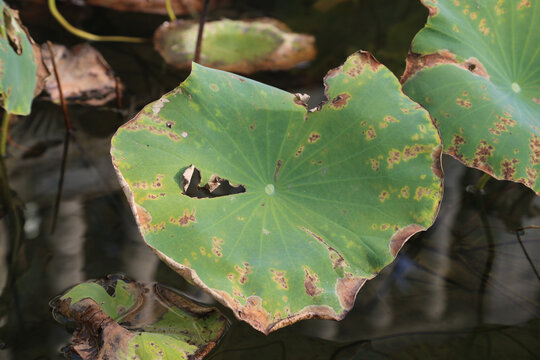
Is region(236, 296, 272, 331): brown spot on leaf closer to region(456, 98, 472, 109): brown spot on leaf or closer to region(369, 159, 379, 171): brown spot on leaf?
region(369, 159, 379, 171): brown spot on leaf

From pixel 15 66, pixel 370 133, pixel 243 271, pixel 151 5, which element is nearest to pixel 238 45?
pixel 151 5

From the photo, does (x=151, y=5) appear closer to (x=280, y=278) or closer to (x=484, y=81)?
(x=484, y=81)

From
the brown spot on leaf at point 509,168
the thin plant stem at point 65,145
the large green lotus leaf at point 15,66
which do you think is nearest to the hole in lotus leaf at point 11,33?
the large green lotus leaf at point 15,66

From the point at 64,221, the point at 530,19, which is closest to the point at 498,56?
the point at 530,19

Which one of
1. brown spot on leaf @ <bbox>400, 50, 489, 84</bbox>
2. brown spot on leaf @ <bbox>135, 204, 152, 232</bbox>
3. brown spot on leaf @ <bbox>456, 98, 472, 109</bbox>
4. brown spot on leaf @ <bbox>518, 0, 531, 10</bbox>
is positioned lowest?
brown spot on leaf @ <bbox>135, 204, 152, 232</bbox>

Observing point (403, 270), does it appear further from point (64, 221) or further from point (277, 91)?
point (64, 221)

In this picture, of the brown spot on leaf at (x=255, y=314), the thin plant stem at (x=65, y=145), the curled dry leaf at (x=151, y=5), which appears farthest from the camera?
the curled dry leaf at (x=151, y=5)

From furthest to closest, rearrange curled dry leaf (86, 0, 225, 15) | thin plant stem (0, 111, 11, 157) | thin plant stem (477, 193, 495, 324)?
curled dry leaf (86, 0, 225, 15)
thin plant stem (0, 111, 11, 157)
thin plant stem (477, 193, 495, 324)

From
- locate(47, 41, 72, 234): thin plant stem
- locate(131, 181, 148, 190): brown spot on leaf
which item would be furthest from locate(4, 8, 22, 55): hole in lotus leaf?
locate(131, 181, 148, 190): brown spot on leaf

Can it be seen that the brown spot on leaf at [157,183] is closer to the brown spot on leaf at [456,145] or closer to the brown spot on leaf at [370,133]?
the brown spot on leaf at [370,133]
